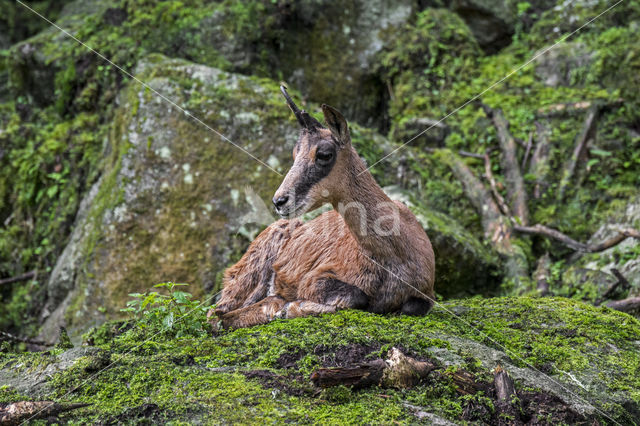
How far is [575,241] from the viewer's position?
8922mm

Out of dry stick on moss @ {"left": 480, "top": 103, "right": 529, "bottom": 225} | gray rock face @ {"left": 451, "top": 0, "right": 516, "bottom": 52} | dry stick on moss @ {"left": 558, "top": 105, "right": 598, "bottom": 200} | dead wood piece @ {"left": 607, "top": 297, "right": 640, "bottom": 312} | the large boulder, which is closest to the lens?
dead wood piece @ {"left": 607, "top": 297, "right": 640, "bottom": 312}

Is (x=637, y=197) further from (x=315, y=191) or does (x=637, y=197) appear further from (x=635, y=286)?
(x=315, y=191)

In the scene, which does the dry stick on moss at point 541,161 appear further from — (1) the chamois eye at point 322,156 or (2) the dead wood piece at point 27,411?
(2) the dead wood piece at point 27,411

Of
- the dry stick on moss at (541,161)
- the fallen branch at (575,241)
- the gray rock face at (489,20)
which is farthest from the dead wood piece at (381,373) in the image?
the gray rock face at (489,20)

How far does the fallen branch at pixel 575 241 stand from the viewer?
8.10m

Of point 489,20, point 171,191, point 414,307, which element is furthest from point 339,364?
point 489,20

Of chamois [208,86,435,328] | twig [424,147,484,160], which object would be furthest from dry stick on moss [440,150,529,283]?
chamois [208,86,435,328]

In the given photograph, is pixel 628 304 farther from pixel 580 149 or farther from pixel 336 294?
pixel 336 294

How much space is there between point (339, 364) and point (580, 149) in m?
7.82

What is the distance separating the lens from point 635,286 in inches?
307

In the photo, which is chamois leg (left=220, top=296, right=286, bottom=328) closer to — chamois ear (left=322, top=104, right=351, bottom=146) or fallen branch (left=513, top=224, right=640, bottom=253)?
chamois ear (left=322, top=104, right=351, bottom=146)

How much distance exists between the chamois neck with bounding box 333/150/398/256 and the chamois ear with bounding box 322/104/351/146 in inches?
8.7

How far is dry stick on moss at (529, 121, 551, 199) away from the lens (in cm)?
1038

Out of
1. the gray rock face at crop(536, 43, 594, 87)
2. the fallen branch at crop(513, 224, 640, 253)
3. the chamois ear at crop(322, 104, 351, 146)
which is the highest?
the gray rock face at crop(536, 43, 594, 87)
